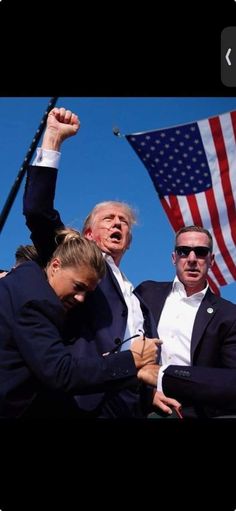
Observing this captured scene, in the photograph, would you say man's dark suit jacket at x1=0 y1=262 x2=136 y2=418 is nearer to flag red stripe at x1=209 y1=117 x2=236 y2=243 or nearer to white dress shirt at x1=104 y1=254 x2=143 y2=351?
white dress shirt at x1=104 y1=254 x2=143 y2=351

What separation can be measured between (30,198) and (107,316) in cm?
71

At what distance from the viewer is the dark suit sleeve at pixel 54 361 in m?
2.29

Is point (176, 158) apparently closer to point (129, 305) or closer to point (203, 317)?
point (203, 317)

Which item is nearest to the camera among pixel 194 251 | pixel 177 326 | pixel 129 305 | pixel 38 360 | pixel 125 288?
pixel 38 360

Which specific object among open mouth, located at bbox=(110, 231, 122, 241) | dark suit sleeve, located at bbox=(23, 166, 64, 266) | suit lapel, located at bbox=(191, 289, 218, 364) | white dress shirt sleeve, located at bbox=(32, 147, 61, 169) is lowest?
suit lapel, located at bbox=(191, 289, 218, 364)

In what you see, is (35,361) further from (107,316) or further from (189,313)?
(189,313)

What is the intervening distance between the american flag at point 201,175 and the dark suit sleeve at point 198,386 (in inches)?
169

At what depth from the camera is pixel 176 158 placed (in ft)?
23.9

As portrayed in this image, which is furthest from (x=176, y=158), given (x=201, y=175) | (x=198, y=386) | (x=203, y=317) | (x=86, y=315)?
(x=198, y=386)

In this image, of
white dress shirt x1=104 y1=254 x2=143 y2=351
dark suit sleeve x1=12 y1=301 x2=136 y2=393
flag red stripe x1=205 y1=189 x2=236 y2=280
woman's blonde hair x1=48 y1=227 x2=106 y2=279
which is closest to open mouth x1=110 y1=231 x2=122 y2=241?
white dress shirt x1=104 y1=254 x2=143 y2=351

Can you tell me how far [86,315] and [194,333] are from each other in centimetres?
82

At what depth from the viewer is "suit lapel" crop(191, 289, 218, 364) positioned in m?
3.46

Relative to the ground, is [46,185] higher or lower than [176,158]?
lower

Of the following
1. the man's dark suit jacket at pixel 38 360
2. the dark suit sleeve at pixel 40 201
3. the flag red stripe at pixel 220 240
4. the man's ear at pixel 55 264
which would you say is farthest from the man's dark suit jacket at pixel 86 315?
the flag red stripe at pixel 220 240
